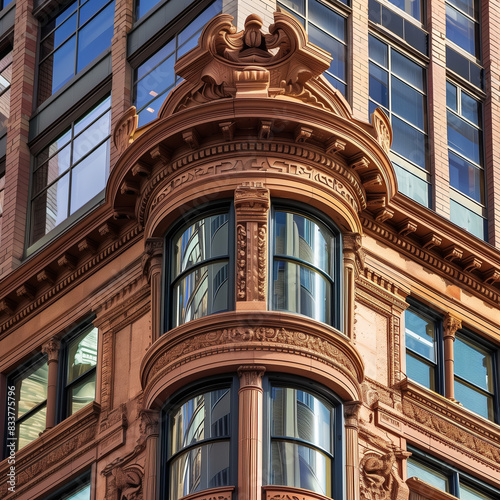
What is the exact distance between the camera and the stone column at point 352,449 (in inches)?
1475

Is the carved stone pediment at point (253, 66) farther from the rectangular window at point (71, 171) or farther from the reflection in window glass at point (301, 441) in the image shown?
the reflection in window glass at point (301, 441)

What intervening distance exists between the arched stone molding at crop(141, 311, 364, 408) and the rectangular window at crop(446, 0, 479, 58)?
1206cm

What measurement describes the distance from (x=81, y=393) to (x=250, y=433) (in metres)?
6.93

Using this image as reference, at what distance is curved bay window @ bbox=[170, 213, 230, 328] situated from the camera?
39.0 m

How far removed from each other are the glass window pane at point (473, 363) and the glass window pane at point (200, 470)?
25.5 feet

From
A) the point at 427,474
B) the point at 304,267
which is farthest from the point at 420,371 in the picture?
the point at 304,267

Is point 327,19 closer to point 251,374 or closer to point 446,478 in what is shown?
point 251,374

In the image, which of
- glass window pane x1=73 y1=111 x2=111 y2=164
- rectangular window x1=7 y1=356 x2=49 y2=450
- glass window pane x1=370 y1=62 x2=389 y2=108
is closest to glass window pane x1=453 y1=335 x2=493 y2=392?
glass window pane x1=370 y1=62 x2=389 y2=108

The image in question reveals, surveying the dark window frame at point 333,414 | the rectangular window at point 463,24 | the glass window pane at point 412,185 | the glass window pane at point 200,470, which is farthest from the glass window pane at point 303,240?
the rectangular window at point 463,24

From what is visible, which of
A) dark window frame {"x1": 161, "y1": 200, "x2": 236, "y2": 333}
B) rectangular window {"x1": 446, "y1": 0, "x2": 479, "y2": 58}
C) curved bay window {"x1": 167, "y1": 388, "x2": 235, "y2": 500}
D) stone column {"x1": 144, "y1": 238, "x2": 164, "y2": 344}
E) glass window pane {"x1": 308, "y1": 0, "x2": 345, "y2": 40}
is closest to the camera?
curved bay window {"x1": 167, "y1": 388, "x2": 235, "y2": 500}

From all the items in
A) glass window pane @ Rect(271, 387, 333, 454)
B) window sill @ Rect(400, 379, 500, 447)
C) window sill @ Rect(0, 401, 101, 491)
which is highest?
Result: window sill @ Rect(400, 379, 500, 447)

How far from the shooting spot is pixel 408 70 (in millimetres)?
46469

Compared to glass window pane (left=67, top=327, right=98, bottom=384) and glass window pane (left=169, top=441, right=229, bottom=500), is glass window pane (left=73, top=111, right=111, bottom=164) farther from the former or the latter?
glass window pane (left=169, top=441, right=229, bottom=500)

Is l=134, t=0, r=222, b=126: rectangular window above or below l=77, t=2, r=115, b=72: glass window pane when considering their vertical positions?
below
